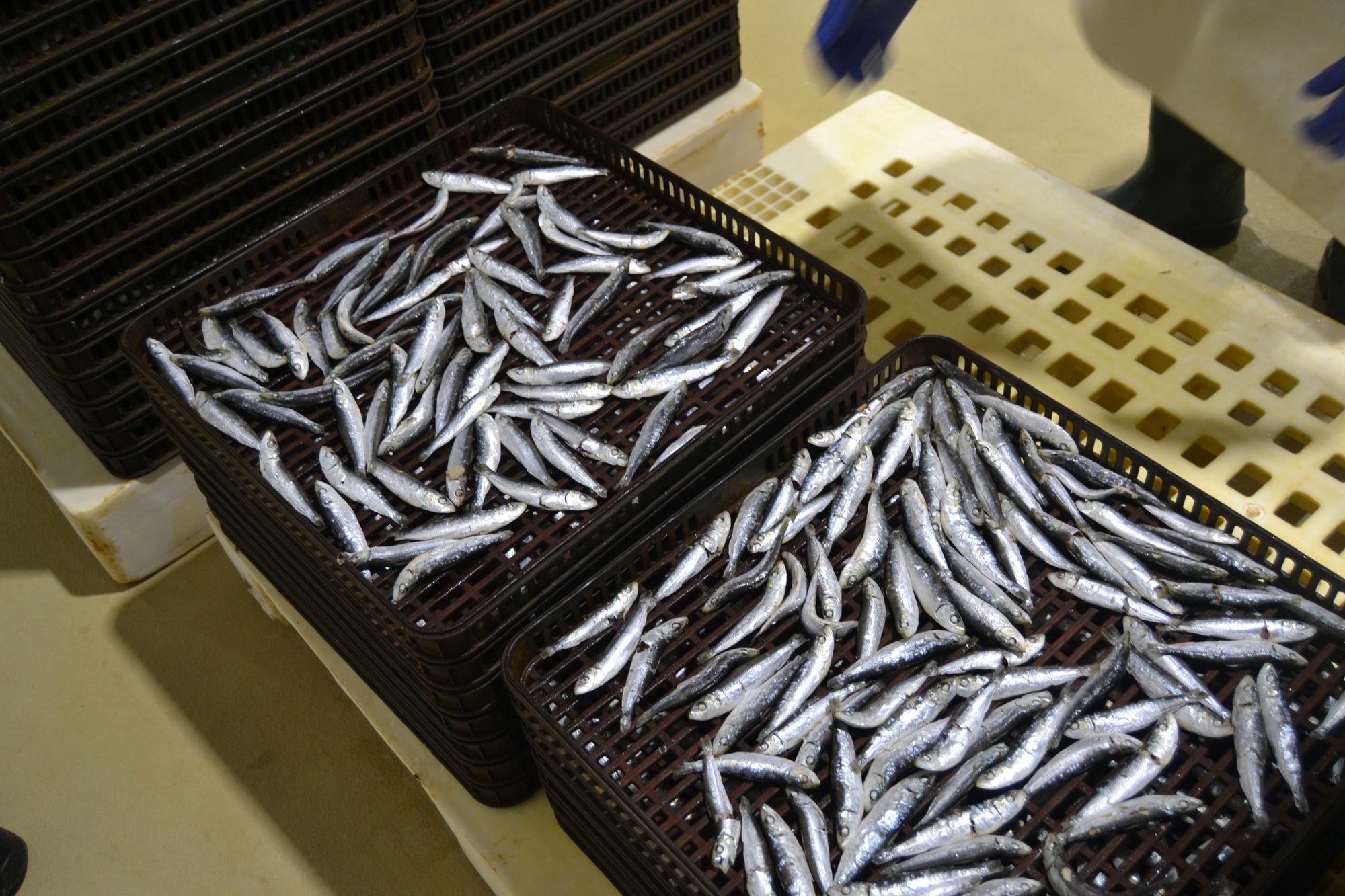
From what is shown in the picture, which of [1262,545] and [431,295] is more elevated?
[431,295]

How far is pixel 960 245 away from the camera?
2643 millimetres

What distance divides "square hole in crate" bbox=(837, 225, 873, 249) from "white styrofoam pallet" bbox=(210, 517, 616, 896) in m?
1.49

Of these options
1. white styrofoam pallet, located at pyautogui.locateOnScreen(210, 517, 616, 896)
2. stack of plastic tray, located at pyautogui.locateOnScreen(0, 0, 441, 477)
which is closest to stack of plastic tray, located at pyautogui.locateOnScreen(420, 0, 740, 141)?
stack of plastic tray, located at pyautogui.locateOnScreen(0, 0, 441, 477)

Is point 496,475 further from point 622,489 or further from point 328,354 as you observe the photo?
point 328,354

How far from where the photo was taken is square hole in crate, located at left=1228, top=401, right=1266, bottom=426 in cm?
224

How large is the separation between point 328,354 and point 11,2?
80 centimetres

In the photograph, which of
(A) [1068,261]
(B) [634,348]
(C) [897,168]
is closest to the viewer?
(B) [634,348]

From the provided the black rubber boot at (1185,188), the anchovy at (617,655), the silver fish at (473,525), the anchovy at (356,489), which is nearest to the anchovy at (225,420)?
the anchovy at (356,489)

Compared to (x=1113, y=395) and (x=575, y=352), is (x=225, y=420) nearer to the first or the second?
(x=575, y=352)

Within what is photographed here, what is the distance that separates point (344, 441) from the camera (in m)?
1.93

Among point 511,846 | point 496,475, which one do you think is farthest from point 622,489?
point 511,846

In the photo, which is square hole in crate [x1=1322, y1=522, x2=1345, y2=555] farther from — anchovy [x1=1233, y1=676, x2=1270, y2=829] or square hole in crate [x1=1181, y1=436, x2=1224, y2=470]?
anchovy [x1=1233, y1=676, x2=1270, y2=829]

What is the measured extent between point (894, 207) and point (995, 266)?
31 centimetres

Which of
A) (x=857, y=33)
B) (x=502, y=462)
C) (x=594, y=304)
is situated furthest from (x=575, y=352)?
(x=857, y=33)
